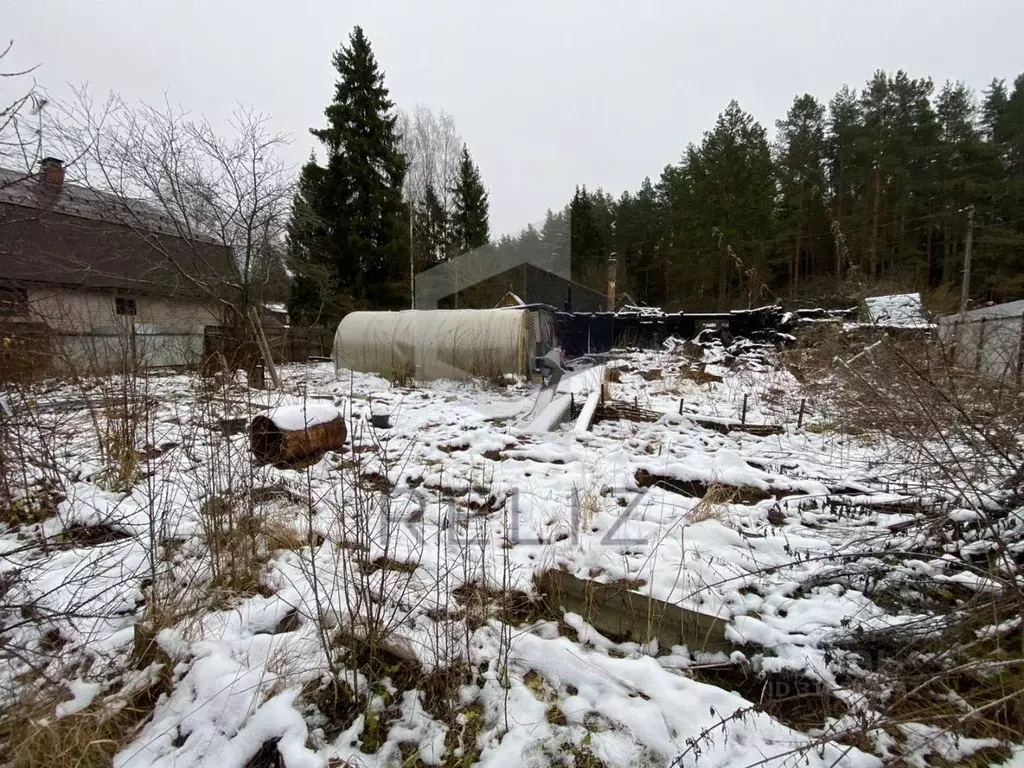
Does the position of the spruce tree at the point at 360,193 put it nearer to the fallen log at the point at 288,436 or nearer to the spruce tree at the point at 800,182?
the fallen log at the point at 288,436

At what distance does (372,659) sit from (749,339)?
12642 mm

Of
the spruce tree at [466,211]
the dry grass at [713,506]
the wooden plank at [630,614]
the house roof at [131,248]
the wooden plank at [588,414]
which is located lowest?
the wooden plank at [630,614]

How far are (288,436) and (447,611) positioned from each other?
289cm

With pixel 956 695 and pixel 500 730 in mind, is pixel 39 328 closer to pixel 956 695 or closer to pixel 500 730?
pixel 500 730

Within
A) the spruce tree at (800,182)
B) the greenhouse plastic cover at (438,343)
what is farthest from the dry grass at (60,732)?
the spruce tree at (800,182)

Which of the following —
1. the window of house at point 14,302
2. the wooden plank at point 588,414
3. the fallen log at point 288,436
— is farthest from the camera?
the wooden plank at point 588,414

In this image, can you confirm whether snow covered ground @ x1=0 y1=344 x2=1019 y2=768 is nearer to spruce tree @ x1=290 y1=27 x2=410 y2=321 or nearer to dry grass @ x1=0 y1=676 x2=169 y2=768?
dry grass @ x1=0 y1=676 x2=169 y2=768

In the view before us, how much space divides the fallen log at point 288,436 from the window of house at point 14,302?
1.72 m

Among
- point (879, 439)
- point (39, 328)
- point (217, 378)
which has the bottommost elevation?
point (879, 439)

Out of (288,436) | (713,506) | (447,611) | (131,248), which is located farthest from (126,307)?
(713,506)

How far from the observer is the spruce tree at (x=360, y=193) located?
16.9m

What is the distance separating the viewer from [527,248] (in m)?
30.5

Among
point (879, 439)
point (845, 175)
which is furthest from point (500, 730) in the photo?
point (845, 175)

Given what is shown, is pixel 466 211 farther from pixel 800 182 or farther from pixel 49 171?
pixel 49 171
